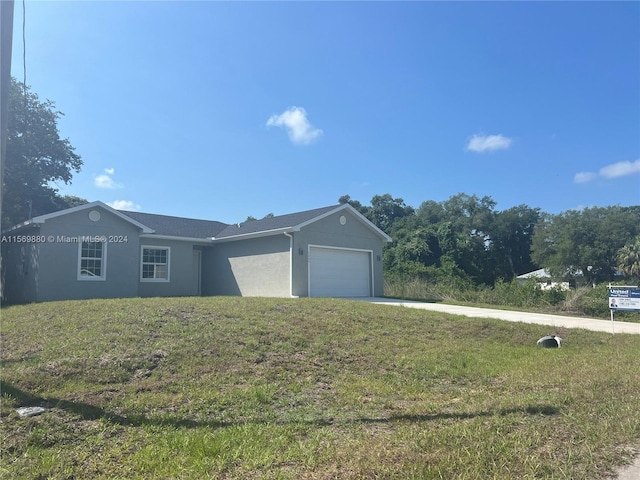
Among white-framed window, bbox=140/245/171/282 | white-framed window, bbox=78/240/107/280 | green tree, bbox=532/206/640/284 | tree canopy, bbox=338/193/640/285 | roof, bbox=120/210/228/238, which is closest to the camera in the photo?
white-framed window, bbox=78/240/107/280

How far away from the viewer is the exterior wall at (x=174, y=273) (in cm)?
1877

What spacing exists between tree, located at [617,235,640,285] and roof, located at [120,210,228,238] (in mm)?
33794

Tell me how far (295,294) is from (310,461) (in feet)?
47.6

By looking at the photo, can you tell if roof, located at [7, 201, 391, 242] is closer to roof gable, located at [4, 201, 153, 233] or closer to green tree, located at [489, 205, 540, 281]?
roof gable, located at [4, 201, 153, 233]

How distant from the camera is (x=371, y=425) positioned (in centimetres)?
475

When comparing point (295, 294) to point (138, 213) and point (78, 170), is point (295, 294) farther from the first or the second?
point (78, 170)

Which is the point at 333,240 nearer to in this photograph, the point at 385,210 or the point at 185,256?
the point at 185,256

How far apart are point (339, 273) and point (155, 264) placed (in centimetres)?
771

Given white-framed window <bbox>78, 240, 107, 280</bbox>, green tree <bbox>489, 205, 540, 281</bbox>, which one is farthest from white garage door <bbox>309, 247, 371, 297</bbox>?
green tree <bbox>489, 205, 540, 281</bbox>

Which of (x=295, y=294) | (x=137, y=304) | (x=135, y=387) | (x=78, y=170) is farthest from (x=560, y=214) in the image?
(x=135, y=387)

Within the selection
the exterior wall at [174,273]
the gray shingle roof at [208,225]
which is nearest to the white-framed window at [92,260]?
the exterior wall at [174,273]

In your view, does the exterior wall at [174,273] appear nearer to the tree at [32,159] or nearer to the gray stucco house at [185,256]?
the gray stucco house at [185,256]

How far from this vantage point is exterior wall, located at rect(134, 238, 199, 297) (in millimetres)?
18766

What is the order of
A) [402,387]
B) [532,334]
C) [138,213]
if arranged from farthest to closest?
1. [138,213]
2. [532,334]
3. [402,387]
